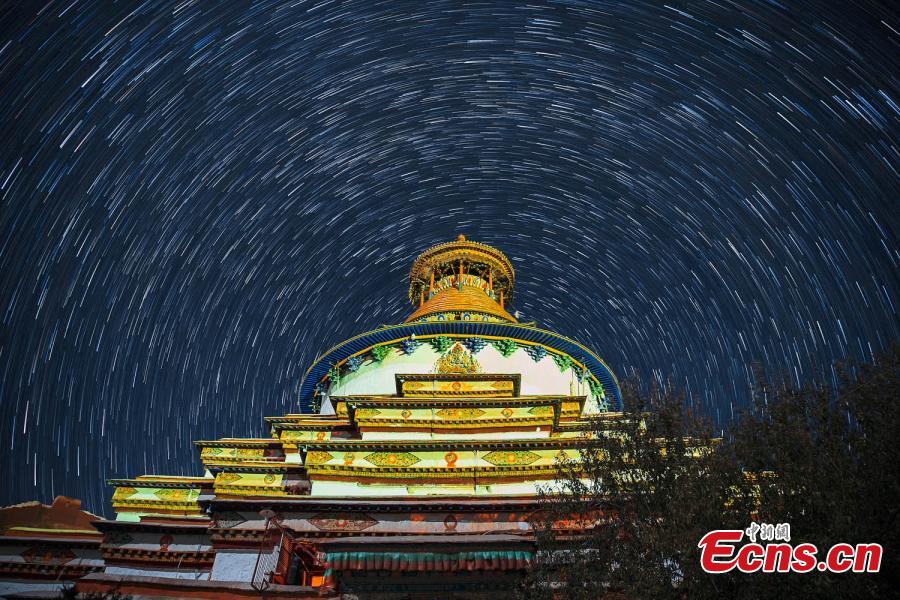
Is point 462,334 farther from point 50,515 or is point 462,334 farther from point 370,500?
point 50,515

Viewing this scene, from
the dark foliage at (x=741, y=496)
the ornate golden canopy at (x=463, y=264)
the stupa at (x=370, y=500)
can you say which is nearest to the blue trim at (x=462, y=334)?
the stupa at (x=370, y=500)

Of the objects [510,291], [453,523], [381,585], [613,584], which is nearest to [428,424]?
[453,523]

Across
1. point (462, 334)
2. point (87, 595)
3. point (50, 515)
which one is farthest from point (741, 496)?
point (50, 515)

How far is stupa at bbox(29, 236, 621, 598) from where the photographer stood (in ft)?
27.1

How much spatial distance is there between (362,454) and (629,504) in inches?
283

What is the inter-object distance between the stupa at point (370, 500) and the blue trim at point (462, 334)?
1038mm

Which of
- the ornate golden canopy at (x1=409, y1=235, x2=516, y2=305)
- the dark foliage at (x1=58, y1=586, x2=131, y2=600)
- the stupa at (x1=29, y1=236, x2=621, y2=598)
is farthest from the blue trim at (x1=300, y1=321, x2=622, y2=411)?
the dark foliage at (x1=58, y1=586, x2=131, y2=600)

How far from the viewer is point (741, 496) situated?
784cm

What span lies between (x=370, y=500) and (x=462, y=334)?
9456mm

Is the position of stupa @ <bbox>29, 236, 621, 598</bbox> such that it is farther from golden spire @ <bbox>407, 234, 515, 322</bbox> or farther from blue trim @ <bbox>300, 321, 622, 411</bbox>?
golden spire @ <bbox>407, 234, 515, 322</bbox>

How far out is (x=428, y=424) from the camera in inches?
587

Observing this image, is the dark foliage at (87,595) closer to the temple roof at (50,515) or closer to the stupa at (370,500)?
the stupa at (370,500)

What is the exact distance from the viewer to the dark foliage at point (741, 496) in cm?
662

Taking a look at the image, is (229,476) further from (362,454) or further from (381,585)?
(381,585)
